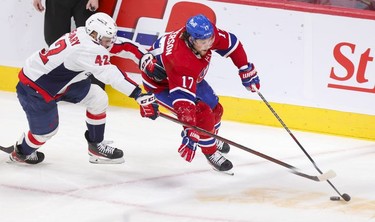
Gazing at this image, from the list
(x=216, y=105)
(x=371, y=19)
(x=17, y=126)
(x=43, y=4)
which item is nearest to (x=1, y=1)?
(x=43, y=4)

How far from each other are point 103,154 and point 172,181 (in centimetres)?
47

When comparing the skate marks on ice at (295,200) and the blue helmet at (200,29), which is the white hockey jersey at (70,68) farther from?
the skate marks on ice at (295,200)

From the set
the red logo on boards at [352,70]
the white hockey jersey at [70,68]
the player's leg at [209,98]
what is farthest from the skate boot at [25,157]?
the red logo on boards at [352,70]

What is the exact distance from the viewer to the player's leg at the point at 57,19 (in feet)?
20.2

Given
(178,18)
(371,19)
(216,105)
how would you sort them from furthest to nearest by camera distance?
1. (178,18)
2. (371,19)
3. (216,105)

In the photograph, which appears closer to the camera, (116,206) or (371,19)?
(116,206)

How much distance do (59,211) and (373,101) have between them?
2.41 meters

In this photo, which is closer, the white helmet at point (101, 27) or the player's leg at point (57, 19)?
the white helmet at point (101, 27)

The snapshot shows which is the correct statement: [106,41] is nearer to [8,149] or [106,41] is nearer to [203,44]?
[203,44]

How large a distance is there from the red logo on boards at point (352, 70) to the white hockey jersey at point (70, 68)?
1.75 meters

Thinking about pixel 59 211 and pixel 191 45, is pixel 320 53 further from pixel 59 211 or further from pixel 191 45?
pixel 59 211

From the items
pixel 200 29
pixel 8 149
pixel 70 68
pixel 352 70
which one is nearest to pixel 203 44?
pixel 200 29

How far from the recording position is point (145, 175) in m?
4.85

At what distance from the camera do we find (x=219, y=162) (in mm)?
4863
